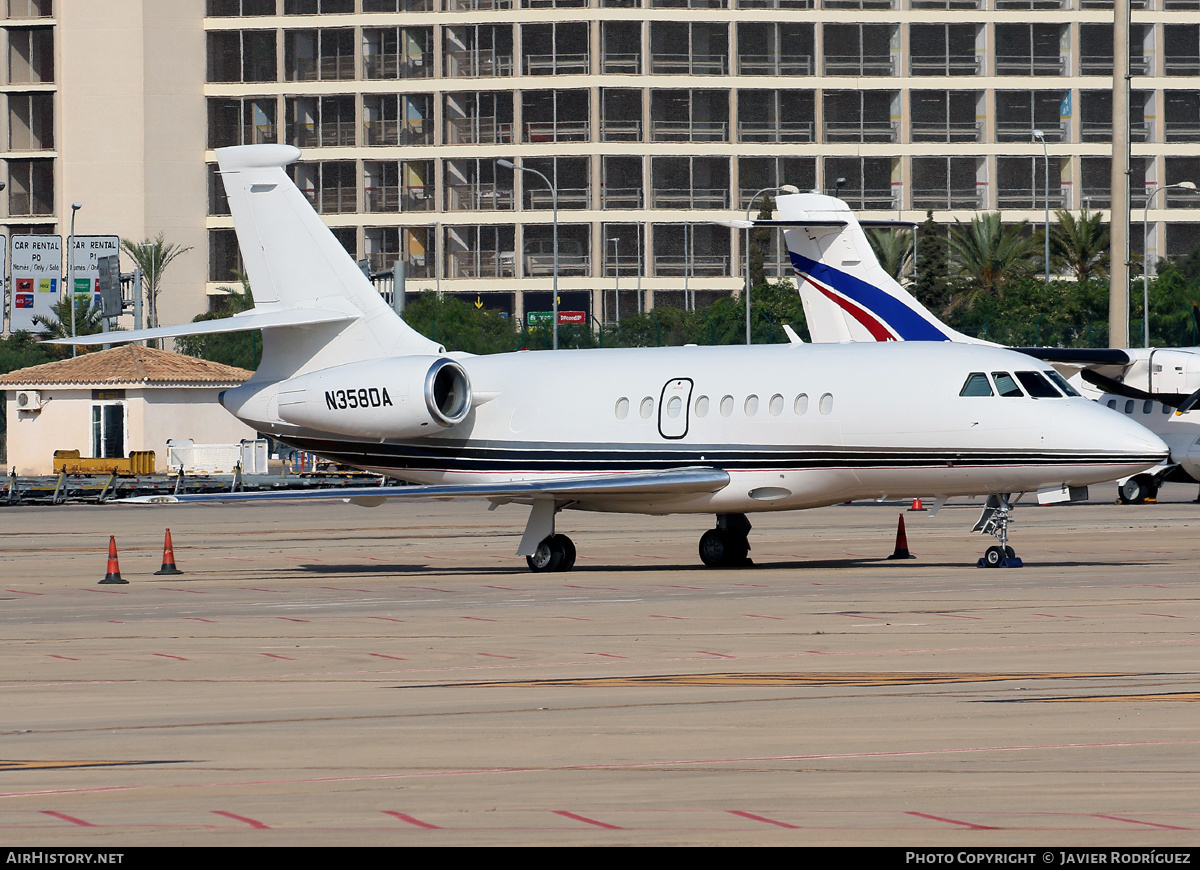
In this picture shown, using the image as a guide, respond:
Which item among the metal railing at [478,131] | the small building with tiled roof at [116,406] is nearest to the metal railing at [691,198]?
the metal railing at [478,131]

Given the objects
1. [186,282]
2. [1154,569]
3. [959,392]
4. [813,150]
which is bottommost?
[1154,569]

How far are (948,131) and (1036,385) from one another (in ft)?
247

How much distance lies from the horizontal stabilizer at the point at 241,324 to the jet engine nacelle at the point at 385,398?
33.6 inches

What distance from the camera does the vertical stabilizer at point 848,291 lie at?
35.6m

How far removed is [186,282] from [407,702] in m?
88.8

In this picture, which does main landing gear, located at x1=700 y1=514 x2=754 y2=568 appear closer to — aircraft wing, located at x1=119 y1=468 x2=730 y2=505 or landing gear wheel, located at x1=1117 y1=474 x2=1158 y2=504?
aircraft wing, located at x1=119 y1=468 x2=730 y2=505

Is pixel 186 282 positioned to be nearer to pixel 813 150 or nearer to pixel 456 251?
pixel 456 251

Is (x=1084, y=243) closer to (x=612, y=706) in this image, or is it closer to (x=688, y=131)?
(x=688, y=131)

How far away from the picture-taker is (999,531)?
2352 cm

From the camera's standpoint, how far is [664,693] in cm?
1255

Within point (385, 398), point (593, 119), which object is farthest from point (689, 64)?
point (385, 398)

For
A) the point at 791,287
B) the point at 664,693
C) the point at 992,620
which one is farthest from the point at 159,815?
the point at 791,287

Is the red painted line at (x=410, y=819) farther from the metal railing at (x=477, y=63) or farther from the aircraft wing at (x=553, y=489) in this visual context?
the metal railing at (x=477, y=63)

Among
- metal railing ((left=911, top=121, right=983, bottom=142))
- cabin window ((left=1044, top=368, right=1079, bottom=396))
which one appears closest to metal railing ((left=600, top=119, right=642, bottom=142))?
metal railing ((left=911, top=121, right=983, bottom=142))
